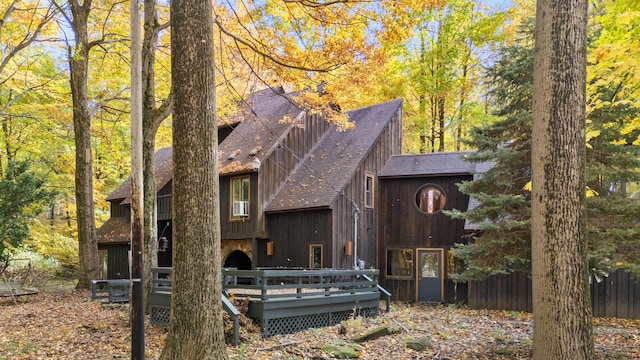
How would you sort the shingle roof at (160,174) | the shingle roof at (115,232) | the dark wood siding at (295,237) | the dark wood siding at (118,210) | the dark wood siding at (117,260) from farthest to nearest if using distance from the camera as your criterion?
the dark wood siding at (118,210) → the dark wood siding at (117,260) → the shingle roof at (115,232) → the shingle roof at (160,174) → the dark wood siding at (295,237)

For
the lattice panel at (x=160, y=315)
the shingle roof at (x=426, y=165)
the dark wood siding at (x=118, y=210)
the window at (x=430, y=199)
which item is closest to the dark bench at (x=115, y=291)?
the lattice panel at (x=160, y=315)

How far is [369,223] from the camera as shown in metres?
17.7

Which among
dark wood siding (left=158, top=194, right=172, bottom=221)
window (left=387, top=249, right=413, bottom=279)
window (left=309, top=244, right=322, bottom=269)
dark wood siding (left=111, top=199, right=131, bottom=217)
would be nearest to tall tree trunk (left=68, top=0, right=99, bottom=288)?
Result: dark wood siding (left=158, top=194, right=172, bottom=221)

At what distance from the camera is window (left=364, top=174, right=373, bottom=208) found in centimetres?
1761

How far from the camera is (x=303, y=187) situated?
17359 mm

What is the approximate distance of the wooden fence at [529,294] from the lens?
13195 mm

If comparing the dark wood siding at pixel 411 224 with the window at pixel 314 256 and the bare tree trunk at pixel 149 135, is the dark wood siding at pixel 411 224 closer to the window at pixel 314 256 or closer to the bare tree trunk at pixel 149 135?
the window at pixel 314 256

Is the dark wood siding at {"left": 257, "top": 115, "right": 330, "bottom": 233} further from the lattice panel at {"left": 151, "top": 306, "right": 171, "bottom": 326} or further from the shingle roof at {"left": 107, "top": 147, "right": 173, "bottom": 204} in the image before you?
the lattice panel at {"left": 151, "top": 306, "right": 171, "bottom": 326}

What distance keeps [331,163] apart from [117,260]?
12.0 metres

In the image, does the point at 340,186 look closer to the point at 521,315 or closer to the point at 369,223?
the point at 369,223

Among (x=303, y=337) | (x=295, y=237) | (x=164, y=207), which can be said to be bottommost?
(x=303, y=337)

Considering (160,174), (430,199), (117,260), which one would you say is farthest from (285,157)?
(117,260)

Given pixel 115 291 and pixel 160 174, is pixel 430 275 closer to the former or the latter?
pixel 115 291

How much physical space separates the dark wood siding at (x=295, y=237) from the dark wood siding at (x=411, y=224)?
2808mm
